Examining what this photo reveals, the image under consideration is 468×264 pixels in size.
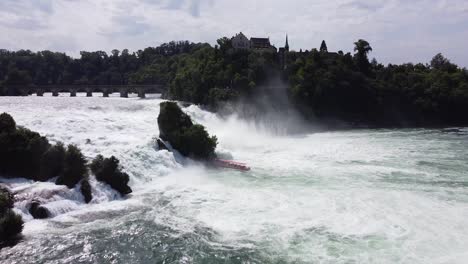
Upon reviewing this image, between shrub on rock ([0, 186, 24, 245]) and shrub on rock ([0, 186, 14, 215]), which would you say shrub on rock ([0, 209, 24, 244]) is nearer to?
shrub on rock ([0, 186, 24, 245])

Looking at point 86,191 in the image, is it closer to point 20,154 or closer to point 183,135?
point 20,154

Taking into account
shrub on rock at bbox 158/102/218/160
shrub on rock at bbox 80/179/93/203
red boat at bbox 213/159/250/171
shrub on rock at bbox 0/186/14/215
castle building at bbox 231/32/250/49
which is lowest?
red boat at bbox 213/159/250/171

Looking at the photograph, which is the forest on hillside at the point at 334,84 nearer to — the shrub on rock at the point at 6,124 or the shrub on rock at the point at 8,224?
the shrub on rock at the point at 6,124

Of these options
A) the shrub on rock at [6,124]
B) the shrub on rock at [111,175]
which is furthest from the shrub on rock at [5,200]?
the shrub on rock at [111,175]

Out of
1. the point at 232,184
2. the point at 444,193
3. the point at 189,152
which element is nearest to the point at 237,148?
the point at 189,152

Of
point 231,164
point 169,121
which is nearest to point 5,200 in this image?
point 169,121

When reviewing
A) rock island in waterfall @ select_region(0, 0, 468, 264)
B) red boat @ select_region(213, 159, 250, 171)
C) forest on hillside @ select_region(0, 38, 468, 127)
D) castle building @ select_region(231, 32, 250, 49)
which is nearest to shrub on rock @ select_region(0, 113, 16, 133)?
rock island in waterfall @ select_region(0, 0, 468, 264)
